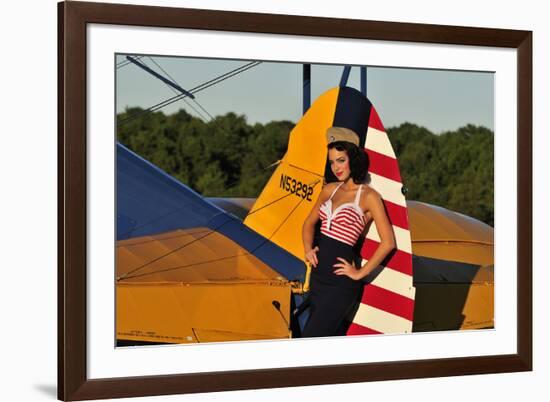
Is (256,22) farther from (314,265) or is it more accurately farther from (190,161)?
(314,265)

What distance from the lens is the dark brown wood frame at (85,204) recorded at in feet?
15.9

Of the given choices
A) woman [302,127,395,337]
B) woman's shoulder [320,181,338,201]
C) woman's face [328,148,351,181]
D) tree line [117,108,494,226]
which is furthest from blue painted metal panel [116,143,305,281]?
woman's face [328,148,351,181]

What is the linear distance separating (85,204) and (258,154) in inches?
33.3

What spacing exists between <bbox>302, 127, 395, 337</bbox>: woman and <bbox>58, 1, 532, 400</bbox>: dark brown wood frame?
26 cm

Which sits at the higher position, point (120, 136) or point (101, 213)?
point (120, 136)

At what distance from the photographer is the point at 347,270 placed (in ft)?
17.9

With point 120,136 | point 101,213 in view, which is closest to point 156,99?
point 120,136

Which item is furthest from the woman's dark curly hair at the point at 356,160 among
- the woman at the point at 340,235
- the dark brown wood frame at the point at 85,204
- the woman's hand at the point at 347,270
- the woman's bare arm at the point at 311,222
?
the dark brown wood frame at the point at 85,204

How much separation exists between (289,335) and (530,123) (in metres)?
1.60

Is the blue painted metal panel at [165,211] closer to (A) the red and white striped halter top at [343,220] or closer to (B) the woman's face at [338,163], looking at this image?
(A) the red and white striped halter top at [343,220]

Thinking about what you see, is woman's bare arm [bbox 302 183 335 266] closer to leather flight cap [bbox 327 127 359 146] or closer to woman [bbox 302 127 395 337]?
woman [bbox 302 127 395 337]

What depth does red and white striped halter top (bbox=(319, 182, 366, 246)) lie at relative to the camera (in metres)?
5.41

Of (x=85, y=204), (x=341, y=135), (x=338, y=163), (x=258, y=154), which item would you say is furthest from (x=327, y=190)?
(x=85, y=204)

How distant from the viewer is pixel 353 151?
215 inches
